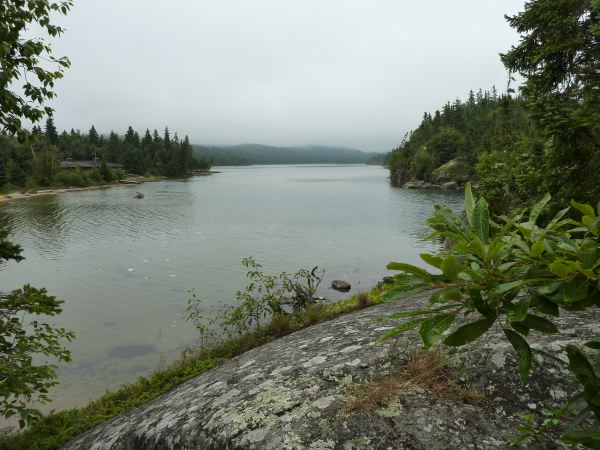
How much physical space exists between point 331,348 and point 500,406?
1799mm

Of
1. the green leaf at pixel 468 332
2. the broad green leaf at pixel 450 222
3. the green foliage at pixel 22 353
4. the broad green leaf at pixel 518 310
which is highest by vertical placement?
the broad green leaf at pixel 450 222

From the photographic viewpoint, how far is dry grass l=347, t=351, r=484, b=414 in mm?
2775

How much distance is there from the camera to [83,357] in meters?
11.9

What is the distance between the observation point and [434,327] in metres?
1.08

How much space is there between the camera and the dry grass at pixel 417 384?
9.11 ft

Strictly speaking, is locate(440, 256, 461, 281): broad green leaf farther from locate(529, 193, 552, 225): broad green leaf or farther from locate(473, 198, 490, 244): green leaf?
locate(529, 193, 552, 225): broad green leaf

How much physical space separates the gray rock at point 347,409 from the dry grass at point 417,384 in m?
0.05

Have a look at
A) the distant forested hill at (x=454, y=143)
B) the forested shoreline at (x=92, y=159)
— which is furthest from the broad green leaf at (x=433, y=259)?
the forested shoreline at (x=92, y=159)

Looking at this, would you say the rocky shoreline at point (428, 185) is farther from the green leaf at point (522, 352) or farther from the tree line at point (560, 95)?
the green leaf at point (522, 352)

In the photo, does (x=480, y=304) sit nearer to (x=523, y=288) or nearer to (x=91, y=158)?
(x=523, y=288)

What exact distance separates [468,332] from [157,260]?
2511 cm

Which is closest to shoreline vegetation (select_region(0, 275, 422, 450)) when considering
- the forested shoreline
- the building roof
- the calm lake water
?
the calm lake water

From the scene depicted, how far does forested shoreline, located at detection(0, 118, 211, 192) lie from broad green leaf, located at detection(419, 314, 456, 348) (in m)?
95.2

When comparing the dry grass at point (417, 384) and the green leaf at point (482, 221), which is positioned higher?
the green leaf at point (482, 221)
